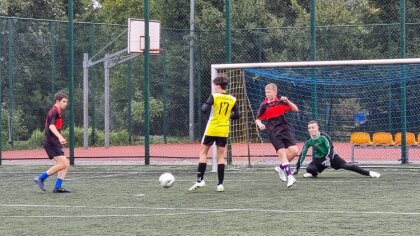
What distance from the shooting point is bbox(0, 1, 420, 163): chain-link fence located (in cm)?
2492

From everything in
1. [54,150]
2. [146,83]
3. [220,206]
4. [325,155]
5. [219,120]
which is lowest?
[220,206]

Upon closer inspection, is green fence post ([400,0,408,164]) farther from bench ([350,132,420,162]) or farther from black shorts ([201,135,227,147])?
black shorts ([201,135,227,147])

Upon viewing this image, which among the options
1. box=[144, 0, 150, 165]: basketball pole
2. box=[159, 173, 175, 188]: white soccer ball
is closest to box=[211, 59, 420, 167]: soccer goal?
box=[144, 0, 150, 165]: basketball pole

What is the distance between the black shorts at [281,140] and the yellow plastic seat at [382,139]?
210 inches

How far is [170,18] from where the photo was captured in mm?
32406

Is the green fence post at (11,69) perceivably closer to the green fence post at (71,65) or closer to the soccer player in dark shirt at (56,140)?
the green fence post at (71,65)

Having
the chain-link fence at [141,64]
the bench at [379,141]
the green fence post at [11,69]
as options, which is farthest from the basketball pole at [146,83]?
the green fence post at [11,69]

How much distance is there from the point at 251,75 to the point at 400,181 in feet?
19.6

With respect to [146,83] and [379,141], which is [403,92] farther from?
[146,83]

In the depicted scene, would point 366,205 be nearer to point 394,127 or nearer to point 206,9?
point 394,127

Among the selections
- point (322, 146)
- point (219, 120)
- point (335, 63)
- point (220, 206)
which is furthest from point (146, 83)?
point (220, 206)

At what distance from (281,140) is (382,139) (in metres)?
5.73

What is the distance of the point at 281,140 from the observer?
15.4 metres

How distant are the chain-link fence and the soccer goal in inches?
98.8
